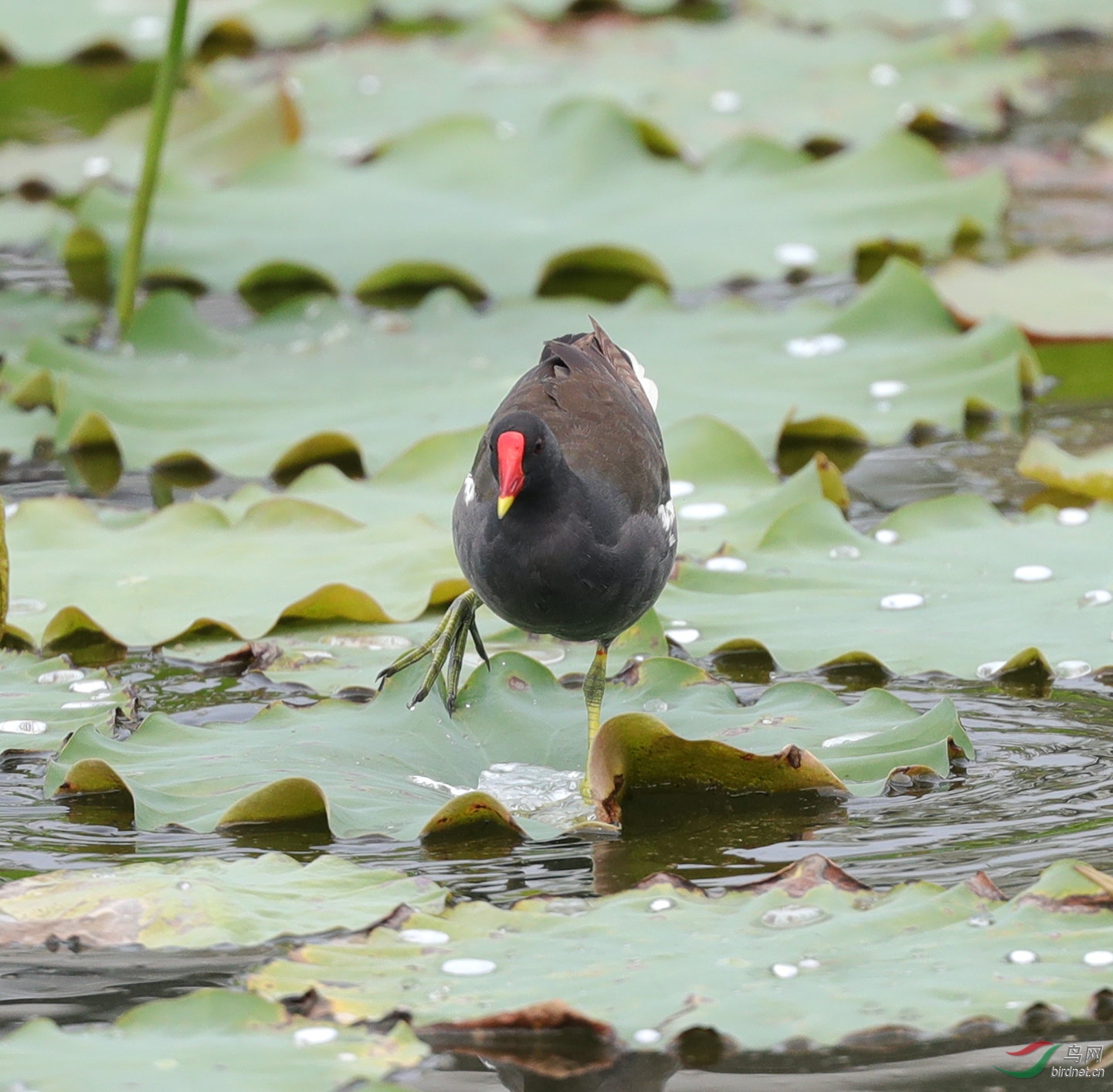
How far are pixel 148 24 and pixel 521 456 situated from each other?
542 cm

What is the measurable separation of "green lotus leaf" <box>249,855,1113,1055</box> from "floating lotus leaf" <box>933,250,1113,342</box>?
2523 mm

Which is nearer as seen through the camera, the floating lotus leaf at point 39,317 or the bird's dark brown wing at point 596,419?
the bird's dark brown wing at point 596,419

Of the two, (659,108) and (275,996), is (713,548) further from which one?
(659,108)

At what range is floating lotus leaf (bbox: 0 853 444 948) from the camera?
6.53 feet

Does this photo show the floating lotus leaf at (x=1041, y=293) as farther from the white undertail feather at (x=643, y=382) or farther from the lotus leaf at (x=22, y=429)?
the lotus leaf at (x=22, y=429)

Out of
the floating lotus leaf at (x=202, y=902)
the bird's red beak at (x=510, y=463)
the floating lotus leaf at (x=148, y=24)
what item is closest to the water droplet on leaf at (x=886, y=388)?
the bird's red beak at (x=510, y=463)

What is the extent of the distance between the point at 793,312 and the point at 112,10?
4112 mm

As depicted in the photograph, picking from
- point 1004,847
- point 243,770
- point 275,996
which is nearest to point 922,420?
point 1004,847

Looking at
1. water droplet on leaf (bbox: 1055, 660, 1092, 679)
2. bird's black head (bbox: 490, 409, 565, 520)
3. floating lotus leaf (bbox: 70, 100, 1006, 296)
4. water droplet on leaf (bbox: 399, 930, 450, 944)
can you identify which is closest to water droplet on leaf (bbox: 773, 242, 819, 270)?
floating lotus leaf (bbox: 70, 100, 1006, 296)

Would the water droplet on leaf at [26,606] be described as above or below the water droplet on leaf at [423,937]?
above

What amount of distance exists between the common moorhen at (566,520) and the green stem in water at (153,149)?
1689 millimetres

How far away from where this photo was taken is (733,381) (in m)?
4.00

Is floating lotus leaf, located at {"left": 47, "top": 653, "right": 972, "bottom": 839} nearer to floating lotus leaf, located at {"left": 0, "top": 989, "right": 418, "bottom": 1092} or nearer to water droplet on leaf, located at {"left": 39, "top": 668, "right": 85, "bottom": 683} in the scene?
water droplet on leaf, located at {"left": 39, "top": 668, "right": 85, "bottom": 683}
